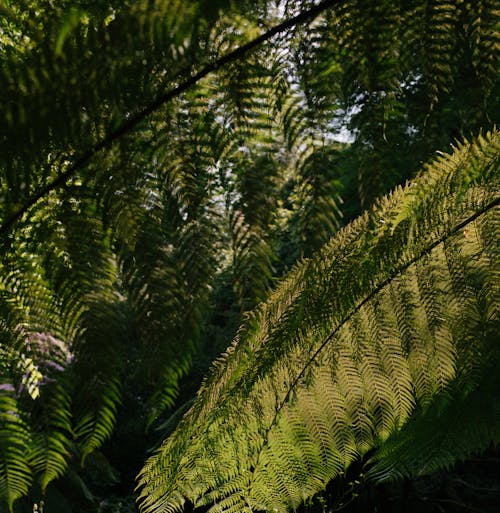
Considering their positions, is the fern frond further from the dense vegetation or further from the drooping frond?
the drooping frond

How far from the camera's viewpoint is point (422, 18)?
0.78 m

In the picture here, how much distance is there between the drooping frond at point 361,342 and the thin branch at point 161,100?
0.38m

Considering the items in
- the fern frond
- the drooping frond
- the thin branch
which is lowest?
the drooping frond

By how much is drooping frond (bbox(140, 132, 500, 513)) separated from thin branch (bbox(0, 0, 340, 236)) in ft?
1.23

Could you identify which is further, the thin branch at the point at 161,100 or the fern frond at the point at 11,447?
the fern frond at the point at 11,447

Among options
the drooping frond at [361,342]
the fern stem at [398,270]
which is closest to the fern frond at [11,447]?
the drooping frond at [361,342]

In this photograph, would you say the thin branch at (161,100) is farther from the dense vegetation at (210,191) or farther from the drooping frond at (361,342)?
the drooping frond at (361,342)

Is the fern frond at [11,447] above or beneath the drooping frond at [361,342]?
above

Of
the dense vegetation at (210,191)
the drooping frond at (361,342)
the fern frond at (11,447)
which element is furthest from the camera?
the drooping frond at (361,342)

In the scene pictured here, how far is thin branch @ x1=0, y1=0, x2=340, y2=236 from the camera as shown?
0.71 meters

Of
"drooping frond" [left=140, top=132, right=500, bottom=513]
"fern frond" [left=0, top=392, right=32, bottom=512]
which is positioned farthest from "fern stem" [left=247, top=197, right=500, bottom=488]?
"fern frond" [left=0, top=392, right=32, bottom=512]

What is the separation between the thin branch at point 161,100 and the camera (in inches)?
27.8

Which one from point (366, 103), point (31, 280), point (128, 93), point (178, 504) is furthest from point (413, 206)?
point (178, 504)

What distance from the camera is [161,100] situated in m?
0.71
